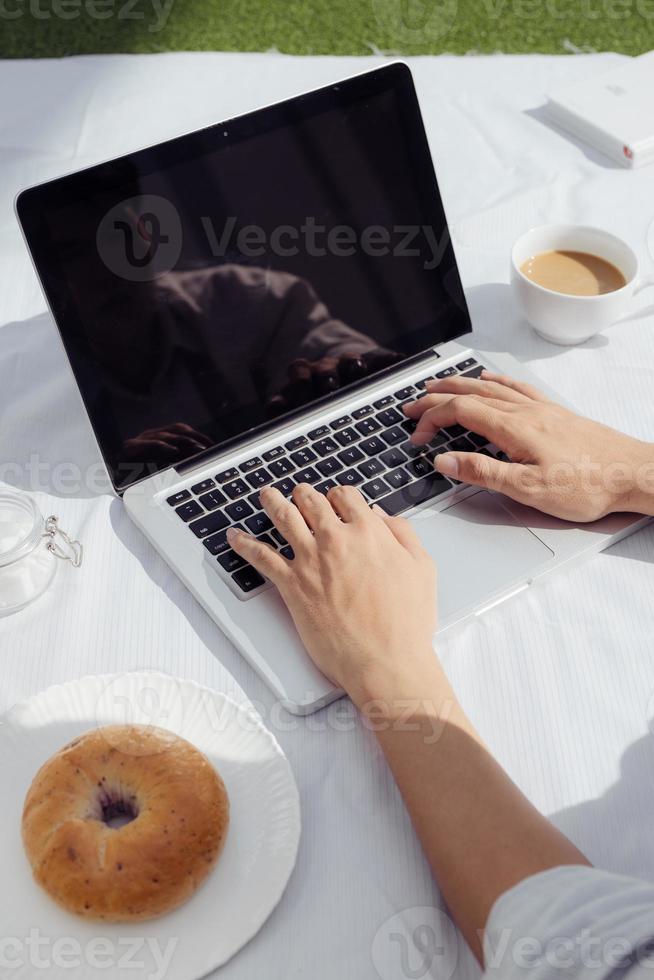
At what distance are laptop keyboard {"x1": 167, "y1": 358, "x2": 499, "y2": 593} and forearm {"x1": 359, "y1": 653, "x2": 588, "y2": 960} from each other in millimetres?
156

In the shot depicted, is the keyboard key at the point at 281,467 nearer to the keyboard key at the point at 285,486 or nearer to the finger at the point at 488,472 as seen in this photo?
the keyboard key at the point at 285,486

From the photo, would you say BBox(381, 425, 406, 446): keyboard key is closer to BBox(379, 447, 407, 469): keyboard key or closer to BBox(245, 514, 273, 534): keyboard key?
BBox(379, 447, 407, 469): keyboard key

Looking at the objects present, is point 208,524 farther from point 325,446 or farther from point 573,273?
point 573,273

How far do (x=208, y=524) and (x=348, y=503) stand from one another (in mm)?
111

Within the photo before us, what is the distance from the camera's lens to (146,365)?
756 millimetres

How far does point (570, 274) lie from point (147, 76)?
64 cm

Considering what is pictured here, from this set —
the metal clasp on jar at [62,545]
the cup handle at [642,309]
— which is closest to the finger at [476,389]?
the cup handle at [642,309]

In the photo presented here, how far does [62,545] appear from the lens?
78 cm

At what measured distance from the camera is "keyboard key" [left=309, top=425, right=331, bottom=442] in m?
0.82

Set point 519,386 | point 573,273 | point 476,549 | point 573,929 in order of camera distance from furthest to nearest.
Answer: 1. point 573,273
2. point 519,386
3. point 476,549
4. point 573,929

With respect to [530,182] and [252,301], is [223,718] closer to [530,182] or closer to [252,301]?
[252,301]

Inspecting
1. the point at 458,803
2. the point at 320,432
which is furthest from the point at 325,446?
the point at 458,803

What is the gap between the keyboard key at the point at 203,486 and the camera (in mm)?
777

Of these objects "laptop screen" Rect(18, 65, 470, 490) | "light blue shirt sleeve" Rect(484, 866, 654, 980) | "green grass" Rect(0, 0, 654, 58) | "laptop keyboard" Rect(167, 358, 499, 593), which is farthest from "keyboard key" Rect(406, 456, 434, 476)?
"green grass" Rect(0, 0, 654, 58)
